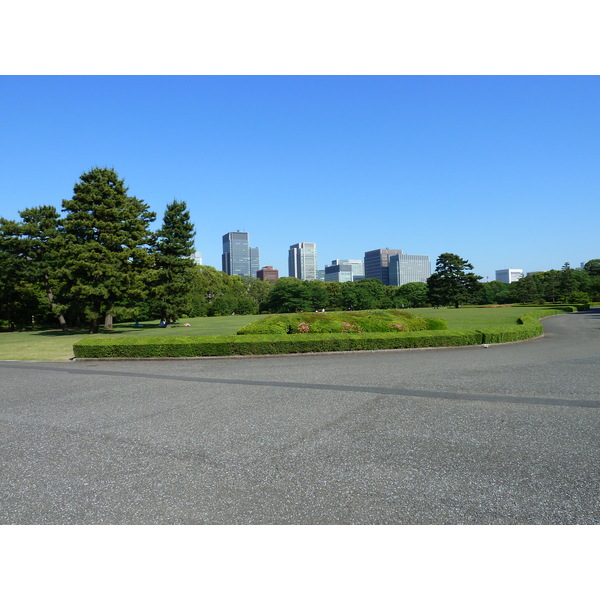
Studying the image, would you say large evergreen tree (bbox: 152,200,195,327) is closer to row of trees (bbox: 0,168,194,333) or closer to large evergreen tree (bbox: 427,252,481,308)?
row of trees (bbox: 0,168,194,333)

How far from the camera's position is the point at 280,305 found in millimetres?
63312

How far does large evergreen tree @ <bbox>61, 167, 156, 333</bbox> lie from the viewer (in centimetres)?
2645

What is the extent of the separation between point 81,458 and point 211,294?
64974mm

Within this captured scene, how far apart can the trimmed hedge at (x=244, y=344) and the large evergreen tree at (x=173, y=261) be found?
15.4 metres

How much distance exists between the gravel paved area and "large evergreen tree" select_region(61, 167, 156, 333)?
1811 centimetres

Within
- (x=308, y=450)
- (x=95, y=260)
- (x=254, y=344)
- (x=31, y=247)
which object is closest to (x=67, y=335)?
(x=95, y=260)

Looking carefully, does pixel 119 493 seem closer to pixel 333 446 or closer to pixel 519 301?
pixel 333 446

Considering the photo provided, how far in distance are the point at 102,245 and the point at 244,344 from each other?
18285 millimetres

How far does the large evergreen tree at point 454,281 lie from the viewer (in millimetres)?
63844

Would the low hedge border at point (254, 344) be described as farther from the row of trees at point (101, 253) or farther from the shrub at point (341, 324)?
the row of trees at point (101, 253)

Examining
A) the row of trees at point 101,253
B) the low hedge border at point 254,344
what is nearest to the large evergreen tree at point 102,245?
the row of trees at point 101,253

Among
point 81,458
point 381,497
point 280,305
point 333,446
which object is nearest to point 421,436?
point 333,446

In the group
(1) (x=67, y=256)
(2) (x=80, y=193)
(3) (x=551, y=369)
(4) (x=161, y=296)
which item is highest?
(2) (x=80, y=193)

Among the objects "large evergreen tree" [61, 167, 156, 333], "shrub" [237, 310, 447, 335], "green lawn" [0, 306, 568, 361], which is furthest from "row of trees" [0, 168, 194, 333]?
"shrub" [237, 310, 447, 335]
